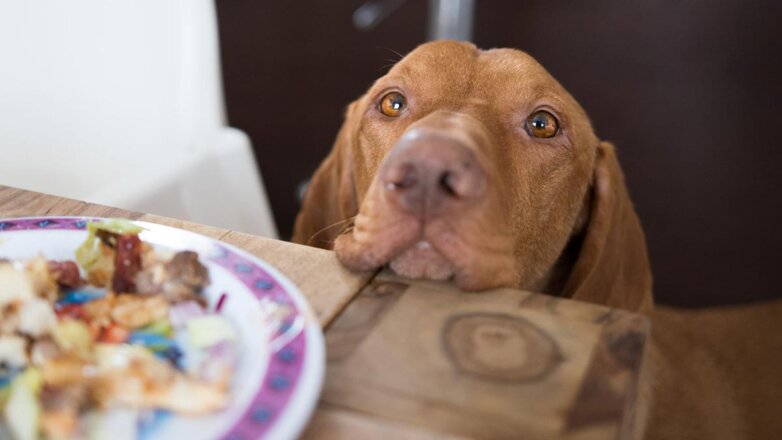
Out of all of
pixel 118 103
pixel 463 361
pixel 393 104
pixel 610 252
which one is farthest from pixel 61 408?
pixel 118 103

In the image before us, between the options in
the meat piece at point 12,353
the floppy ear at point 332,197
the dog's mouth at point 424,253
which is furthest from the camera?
the floppy ear at point 332,197

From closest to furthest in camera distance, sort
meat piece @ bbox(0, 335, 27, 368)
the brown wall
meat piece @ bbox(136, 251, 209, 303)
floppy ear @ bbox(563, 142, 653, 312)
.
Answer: meat piece @ bbox(0, 335, 27, 368)
meat piece @ bbox(136, 251, 209, 303)
floppy ear @ bbox(563, 142, 653, 312)
the brown wall

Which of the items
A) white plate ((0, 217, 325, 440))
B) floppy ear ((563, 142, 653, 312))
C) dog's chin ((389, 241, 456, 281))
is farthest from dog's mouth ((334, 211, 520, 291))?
floppy ear ((563, 142, 653, 312))

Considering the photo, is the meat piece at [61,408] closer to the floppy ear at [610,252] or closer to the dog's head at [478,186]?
the dog's head at [478,186]

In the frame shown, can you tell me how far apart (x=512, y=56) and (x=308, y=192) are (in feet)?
2.21

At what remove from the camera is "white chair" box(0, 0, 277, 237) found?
228 cm

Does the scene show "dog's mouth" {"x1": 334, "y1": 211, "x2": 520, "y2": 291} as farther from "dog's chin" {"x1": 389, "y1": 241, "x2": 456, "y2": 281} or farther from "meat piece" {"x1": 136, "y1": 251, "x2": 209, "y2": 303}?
"meat piece" {"x1": 136, "y1": 251, "x2": 209, "y2": 303}

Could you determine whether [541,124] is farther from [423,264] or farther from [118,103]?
[118,103]

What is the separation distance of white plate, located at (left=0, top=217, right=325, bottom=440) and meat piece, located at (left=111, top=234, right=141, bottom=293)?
68 millimetres

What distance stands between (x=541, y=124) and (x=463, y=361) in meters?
0.92

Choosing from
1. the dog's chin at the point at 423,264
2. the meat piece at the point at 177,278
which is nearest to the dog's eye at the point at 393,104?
the dog's chin at the point at 423,264

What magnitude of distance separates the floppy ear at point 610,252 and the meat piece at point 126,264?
1.10 metres

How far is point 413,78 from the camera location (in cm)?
171

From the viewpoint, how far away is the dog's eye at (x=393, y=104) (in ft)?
5.67
